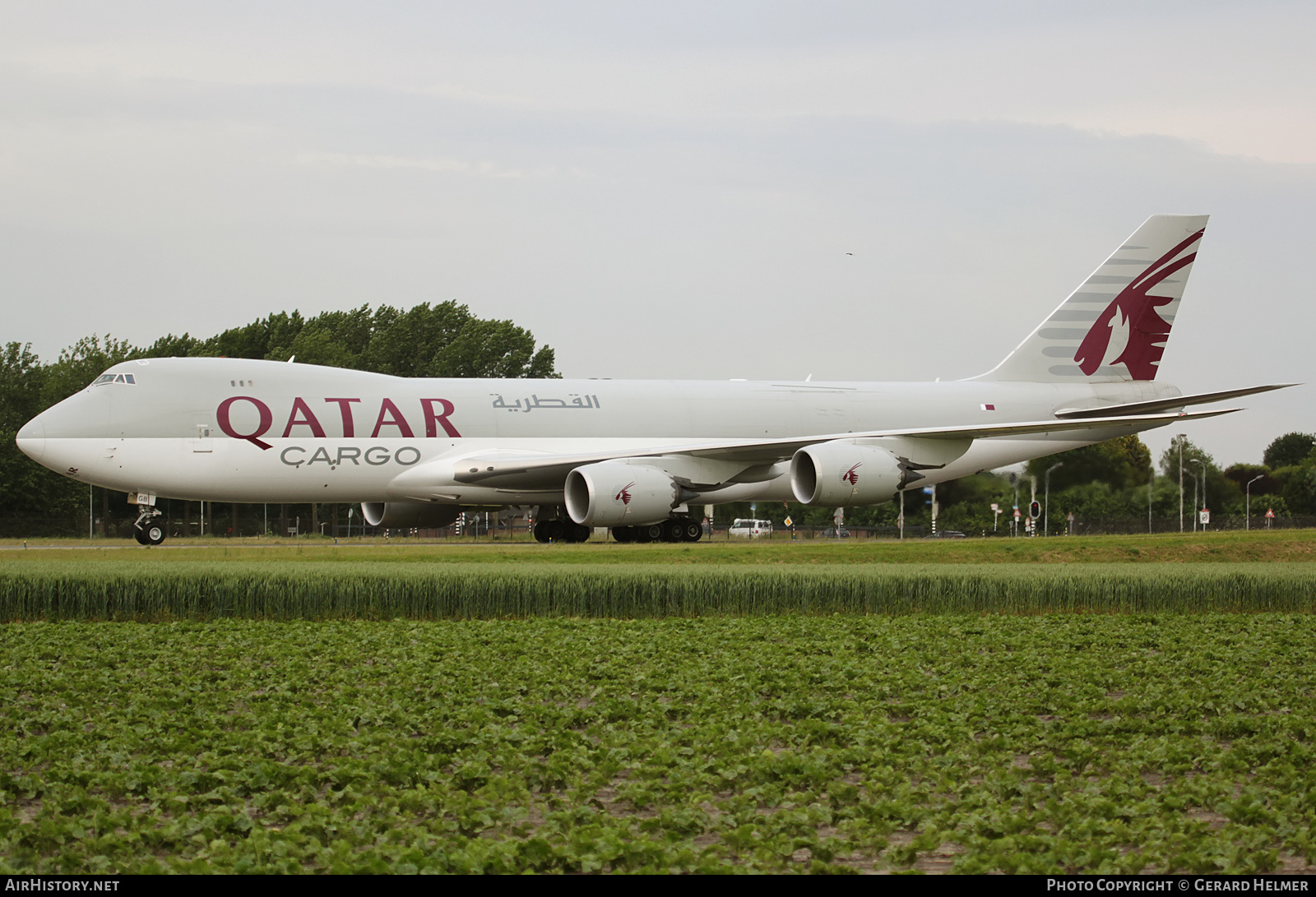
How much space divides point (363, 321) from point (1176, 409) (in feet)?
168

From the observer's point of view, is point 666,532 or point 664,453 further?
point 666,532

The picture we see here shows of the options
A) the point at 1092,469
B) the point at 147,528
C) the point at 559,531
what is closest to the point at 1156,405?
the point at 1092,469

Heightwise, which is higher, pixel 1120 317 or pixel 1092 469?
pixel 1120 317

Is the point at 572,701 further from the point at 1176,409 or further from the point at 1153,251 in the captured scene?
the point at 1153,251

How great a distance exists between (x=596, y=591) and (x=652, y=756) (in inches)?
351

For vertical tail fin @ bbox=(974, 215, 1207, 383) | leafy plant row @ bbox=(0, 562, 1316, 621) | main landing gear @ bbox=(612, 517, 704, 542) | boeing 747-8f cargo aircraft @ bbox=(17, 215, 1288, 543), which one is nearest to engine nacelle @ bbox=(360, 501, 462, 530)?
boeing 747-8f cargo aircraft @ bbox=(17, 215, 1288, 543)

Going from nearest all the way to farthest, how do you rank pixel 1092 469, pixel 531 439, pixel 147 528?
pixel 147 528 → pixel 531 439 → pixel 1092 469

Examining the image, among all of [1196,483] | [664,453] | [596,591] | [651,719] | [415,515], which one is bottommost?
[651,719]

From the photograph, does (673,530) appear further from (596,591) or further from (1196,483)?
(1196,483)

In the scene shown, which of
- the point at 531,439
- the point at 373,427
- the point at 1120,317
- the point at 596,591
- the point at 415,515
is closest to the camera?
the point at 596,591

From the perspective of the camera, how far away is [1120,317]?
30.7 meters

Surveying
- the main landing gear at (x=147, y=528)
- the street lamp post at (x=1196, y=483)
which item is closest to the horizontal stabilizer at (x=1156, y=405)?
the street lamp post at (x=1196, y=483)

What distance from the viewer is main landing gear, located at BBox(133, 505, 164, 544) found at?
2497 cm

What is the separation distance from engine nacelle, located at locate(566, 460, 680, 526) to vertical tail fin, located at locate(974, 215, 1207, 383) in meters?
10.3
